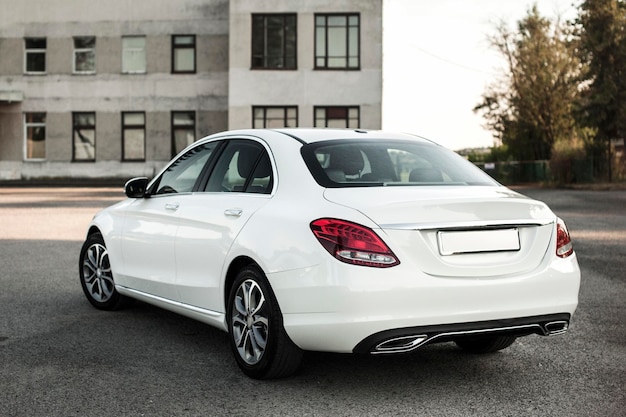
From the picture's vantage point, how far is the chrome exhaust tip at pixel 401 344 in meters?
4.68

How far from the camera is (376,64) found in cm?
3825

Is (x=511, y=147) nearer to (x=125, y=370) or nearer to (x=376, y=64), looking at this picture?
(x=376, y=64)

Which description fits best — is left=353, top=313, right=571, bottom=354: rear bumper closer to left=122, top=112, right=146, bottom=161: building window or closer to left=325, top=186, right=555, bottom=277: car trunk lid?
left=325, top=186, right=555, bottom=277: car trunk lid

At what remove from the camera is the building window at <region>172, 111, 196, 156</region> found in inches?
1671

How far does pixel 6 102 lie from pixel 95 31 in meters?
5.72

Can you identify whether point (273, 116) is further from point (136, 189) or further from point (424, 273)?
point (424, 273)

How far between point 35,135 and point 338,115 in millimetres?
16018

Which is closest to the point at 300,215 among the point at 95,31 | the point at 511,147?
the point at 95,31

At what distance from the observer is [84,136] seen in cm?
4309

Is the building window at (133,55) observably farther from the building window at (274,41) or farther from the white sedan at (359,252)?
the white sedan at (359,252)

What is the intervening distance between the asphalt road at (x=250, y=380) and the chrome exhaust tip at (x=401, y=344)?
316 mm

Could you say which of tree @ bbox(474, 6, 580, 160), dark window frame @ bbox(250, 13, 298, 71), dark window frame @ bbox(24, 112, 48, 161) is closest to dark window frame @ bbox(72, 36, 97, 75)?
dark window frame @ bbox(24, 112, 48, 161)

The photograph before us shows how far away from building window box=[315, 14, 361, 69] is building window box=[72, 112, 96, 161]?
40.3 ft

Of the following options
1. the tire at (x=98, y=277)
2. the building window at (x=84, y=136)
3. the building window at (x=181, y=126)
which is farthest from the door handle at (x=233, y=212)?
the building window at (x=84, y=136)
